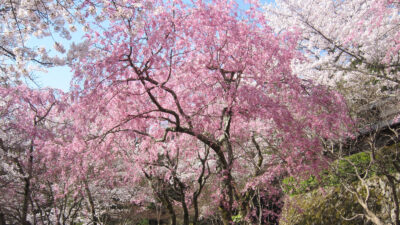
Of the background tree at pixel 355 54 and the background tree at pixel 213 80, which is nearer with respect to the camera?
the background tree at pixel 213 80

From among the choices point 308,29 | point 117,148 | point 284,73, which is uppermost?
point 308,29

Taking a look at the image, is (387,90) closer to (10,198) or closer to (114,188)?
(114,188)

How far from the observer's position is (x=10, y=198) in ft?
27.6

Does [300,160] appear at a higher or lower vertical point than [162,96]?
lower

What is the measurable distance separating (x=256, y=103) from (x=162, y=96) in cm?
237

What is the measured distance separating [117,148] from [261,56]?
4.48 meters

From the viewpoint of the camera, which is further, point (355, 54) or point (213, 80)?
point (355, 54)

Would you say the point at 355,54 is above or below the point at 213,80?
above

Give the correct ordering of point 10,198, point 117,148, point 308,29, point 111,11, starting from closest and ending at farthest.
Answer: point 111,11, point 117,148, point 10,198, point 308,29

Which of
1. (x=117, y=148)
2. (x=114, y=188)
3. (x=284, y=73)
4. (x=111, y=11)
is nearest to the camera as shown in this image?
(x=111, y=11)

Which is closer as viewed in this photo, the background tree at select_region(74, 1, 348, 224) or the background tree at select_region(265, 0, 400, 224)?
the background tree at select_region(74, 1, 348, 224)

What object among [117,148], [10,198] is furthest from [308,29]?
[10,198]

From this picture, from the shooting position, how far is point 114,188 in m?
10.8

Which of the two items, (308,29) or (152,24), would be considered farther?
(308,29)
